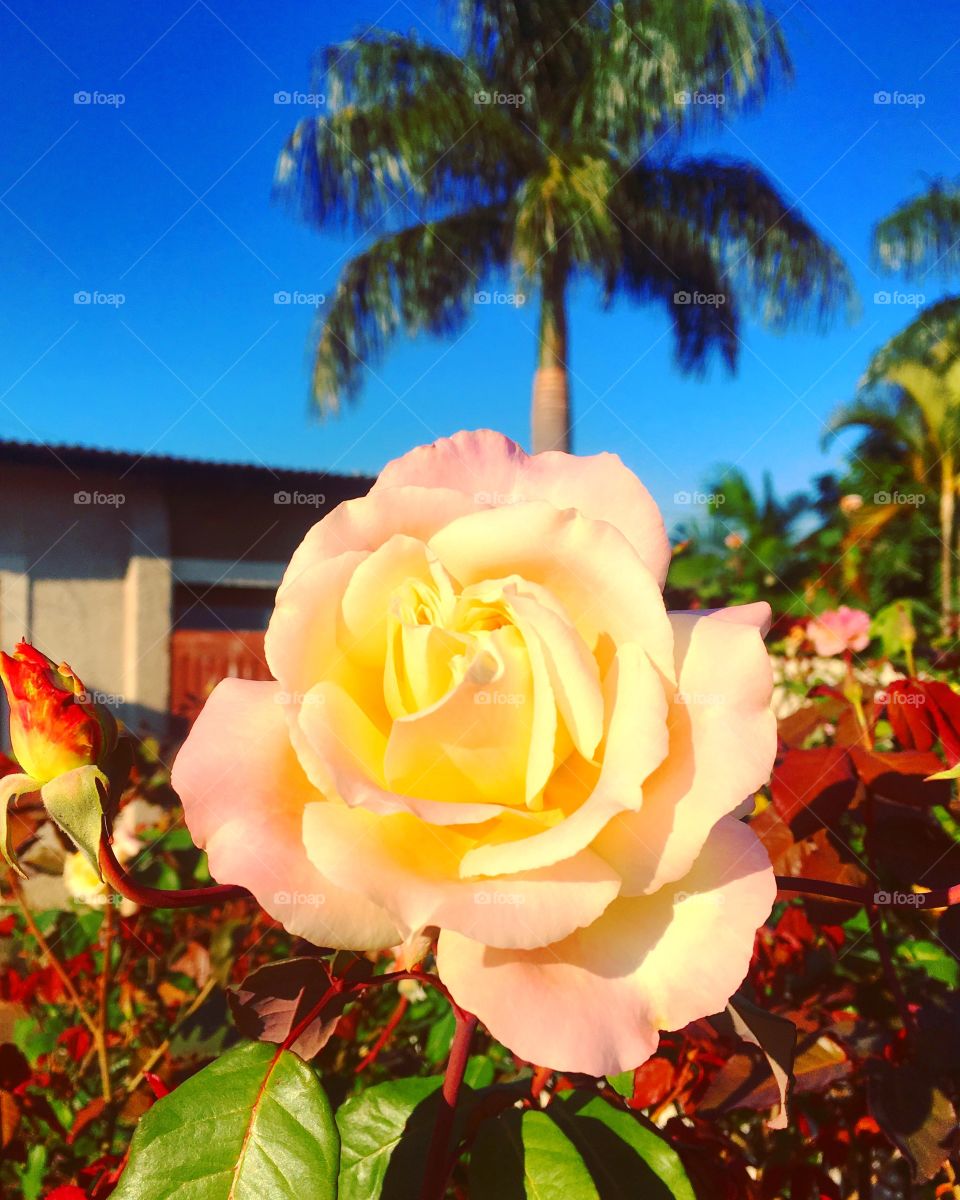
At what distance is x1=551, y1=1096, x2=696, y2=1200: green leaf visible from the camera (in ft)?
1.47

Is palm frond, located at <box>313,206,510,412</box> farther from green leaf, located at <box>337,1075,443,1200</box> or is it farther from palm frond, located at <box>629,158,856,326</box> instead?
green leaf, located at <box>337,1075,443,1200</box>

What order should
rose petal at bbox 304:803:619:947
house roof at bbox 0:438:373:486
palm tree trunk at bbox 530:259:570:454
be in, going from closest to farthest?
rose petal at bbox 304:803:619:947
house roof at bbox 0:438:373:486
palm tree trunk at bbox 530:259:570:454

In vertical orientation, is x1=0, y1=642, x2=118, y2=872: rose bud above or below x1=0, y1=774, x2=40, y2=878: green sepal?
above

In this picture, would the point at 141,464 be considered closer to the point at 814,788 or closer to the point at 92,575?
the point at 92,575

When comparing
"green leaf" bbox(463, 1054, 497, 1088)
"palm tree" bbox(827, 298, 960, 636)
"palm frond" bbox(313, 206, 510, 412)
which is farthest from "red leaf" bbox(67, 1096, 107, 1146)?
"palm tree" bbox(827, 298, 960, 636)

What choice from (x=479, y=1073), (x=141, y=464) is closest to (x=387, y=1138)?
(x=479, y=1073)

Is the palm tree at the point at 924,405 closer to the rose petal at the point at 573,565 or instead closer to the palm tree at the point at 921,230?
the palm tree at the point at 921,230

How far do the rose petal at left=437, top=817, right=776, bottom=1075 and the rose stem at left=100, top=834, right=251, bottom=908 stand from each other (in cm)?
10

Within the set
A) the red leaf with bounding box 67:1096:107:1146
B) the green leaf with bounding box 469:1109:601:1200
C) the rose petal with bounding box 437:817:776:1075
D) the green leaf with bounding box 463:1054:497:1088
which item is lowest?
the red leaf with bounding box 67:1096:107:1146

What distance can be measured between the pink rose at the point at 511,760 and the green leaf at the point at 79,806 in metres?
0.05

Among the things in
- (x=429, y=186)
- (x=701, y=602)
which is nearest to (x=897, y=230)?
(x=429, y=186)

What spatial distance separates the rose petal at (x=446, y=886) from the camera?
0.33 m

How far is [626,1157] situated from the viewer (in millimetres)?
463

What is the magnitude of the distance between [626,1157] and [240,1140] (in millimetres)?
190
